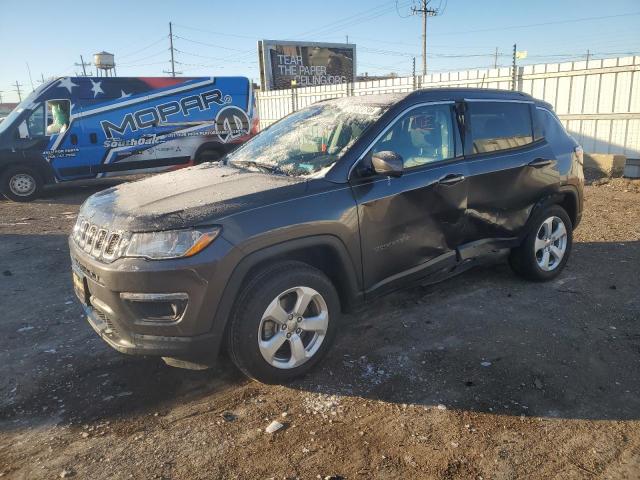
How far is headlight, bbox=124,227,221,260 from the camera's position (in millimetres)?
2697

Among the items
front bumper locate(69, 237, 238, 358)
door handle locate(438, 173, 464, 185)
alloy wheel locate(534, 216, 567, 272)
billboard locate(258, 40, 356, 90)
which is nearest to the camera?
front bumper locate(69, 237, 238, 358)

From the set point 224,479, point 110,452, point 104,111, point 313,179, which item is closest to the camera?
point 224,479

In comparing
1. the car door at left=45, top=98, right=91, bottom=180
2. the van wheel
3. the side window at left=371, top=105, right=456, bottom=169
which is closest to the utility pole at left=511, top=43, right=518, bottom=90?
the side window at left=371, top=105, right=456, bottom=169

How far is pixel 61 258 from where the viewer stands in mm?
A: 6160

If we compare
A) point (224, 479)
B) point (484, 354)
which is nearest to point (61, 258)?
point (224, 479)

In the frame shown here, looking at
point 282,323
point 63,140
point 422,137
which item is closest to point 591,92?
point 422,137

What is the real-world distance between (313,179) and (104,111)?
9075mm

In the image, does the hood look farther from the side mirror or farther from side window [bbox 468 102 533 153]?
side window [bbox 468 102 533 153]

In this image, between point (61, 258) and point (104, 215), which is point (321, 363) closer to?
point (104, 215)

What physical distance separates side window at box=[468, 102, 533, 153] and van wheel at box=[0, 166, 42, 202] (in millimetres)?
9665

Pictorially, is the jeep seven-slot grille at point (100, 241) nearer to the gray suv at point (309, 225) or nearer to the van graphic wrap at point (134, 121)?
the gray suv at point (309, 225)

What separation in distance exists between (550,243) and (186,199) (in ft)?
11.7

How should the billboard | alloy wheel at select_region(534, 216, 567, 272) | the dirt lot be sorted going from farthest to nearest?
the billboard
alloy wheel at select_region(534, 216, 567, 272)
the dirt lot

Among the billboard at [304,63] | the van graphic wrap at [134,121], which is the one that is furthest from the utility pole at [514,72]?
the billboard at [304,63]
